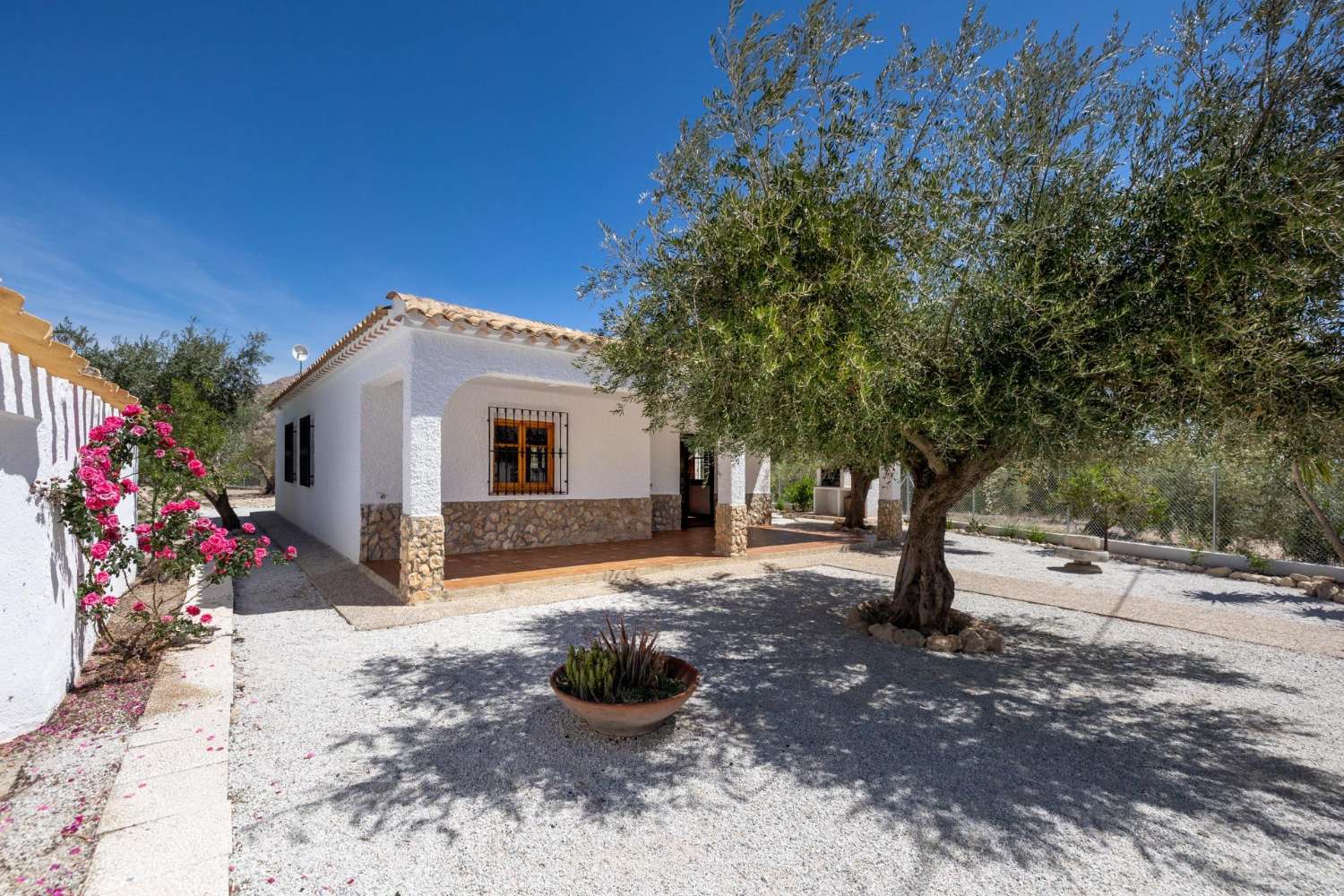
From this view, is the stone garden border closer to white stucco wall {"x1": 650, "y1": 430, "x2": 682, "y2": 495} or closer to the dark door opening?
the dark door opening

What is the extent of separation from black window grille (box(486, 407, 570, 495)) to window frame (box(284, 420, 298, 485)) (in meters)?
6.68

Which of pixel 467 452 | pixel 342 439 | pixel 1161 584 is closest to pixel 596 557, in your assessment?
pixel 467 452

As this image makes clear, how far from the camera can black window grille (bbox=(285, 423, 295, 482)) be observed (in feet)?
46.3

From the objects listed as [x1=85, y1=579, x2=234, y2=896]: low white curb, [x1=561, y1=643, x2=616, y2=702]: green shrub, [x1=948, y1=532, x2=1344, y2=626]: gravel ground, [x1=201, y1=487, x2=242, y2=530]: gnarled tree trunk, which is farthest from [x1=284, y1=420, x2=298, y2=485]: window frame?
[x1=948, y1=532, x2=1344, y2=626]: gravel ground

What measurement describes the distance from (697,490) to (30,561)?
12.2 metres

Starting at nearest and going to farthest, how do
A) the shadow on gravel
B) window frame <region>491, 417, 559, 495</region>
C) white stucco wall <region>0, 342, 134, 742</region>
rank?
1. the shadow on gravel
2. white stucco wall <region>0, 342, 134, 742</region>
3. window frame <region>491, 417, 559, 495</region>

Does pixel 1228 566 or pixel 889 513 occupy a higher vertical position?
pixel 889 513

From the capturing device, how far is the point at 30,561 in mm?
3506

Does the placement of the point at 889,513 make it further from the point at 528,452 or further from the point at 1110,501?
the point at 528,452

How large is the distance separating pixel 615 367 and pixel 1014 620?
18.7ft

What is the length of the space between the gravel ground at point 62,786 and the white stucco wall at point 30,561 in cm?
17

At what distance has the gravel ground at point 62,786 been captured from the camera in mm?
2318

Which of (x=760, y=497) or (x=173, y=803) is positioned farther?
(x=760, y=497)

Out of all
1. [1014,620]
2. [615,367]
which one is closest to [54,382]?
[615,367]
